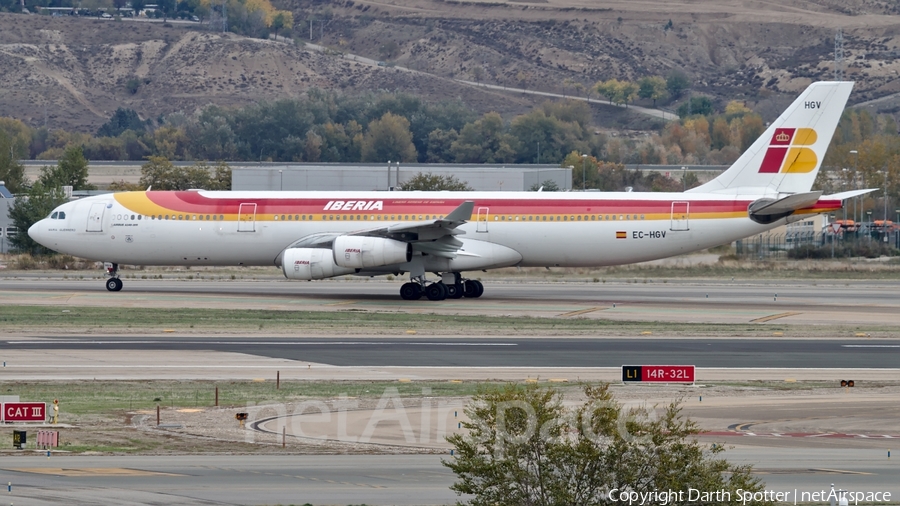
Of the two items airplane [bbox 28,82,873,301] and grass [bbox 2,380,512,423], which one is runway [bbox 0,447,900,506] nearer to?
grass [bbox 2,380,512,423]

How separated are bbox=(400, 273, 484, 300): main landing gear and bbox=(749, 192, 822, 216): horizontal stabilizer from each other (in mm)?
10598

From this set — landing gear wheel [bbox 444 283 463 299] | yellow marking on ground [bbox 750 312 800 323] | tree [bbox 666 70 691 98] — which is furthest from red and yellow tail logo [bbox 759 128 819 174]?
tree [bbox 666 70 691 98]

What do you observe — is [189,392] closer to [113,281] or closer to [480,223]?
[480,223]

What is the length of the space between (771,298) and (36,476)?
33.5 metres

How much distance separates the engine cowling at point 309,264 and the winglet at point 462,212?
405 centimetres

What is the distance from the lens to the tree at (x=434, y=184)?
71312 millimetres

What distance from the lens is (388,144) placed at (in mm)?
140125

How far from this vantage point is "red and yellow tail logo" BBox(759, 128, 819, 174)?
43.1 m

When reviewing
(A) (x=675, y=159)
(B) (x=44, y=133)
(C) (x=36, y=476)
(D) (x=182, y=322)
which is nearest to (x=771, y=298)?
(D) (x=182, y=322)

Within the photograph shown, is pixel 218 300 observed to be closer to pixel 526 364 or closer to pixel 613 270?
pixel 526 364

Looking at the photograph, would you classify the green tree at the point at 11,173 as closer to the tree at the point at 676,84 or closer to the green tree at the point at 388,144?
the green tree at the point at 388,144

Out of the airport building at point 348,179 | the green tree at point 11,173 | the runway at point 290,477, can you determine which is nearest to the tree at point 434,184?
the airport building at point 348,179
